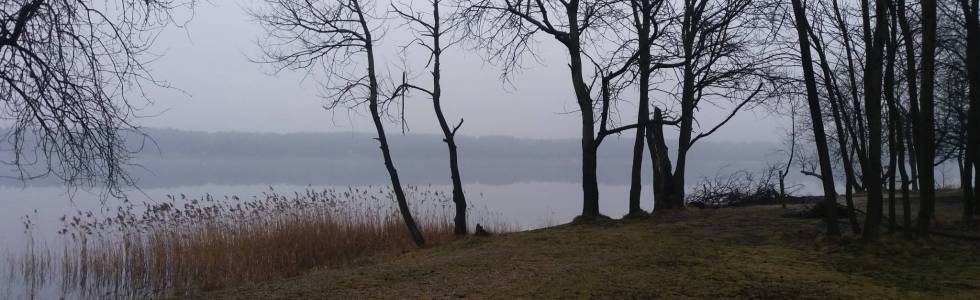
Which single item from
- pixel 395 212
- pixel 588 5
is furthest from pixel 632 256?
pixel 395 212

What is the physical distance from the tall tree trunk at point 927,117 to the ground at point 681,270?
0.43 meters

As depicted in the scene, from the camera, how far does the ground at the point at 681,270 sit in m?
6.70

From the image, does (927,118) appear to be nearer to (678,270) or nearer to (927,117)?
(927,117)

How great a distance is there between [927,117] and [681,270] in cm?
332

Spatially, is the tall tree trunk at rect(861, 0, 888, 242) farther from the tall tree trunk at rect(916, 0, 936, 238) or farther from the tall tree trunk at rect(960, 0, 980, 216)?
the tall tree trunk at rect(960, 0, 980, 216)

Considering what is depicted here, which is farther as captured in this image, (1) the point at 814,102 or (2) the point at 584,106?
(2) the point at 584,106

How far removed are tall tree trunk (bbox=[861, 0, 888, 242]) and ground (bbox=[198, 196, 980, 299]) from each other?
299 millimetres

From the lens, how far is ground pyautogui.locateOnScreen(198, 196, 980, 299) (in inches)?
264

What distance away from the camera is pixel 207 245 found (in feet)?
46.5

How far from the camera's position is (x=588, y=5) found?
13570mm

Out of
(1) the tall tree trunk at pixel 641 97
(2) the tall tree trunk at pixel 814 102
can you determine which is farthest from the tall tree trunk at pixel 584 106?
(2) the tall tree trunk at pixel 814 102

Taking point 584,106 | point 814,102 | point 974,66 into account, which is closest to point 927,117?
point 814,102

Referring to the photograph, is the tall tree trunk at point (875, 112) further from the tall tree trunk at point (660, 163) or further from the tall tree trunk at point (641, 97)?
the tall tree trunk at point (660, 163)

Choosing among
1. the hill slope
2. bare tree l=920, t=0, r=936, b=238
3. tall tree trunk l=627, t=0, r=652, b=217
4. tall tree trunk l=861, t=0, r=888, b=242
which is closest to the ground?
the hill slope
